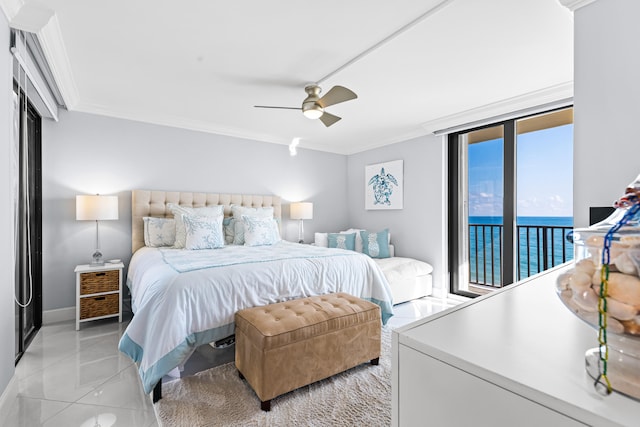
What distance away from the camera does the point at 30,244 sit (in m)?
2.92

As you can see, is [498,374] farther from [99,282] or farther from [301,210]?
[301,210]

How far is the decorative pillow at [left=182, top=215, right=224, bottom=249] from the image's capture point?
326 centimetres

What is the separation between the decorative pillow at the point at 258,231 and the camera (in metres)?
3.63

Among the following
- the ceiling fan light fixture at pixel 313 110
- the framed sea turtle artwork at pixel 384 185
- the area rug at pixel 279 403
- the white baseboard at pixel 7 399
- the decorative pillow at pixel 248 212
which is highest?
the ceiling fan light fixture at pixel 313 110

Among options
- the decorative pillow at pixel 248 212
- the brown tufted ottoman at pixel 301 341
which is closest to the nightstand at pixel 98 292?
the decorative pillow at pixel 248 212

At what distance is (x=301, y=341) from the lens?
189 centimetres

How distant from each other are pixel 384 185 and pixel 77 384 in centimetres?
423

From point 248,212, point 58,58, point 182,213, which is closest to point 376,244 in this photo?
point 248,212

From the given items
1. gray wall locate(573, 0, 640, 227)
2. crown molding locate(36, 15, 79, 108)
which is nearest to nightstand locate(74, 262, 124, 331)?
crown molding locate(36, 15, 79, 108)

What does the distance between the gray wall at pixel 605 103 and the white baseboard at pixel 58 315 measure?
453 cm

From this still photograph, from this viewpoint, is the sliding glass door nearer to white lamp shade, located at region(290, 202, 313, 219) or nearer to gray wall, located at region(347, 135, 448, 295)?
white lamp shade, located at region(290, 202, 313, 219)

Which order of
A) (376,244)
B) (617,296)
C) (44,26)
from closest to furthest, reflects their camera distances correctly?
(617,296) < (44,26) < (376,244)

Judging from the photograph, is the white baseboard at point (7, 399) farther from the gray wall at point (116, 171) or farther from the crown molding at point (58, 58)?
the crown molding at point (58, 58)

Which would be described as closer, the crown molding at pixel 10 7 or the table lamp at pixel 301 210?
the crown molding at pixel 10 7
